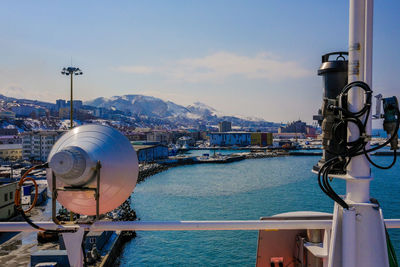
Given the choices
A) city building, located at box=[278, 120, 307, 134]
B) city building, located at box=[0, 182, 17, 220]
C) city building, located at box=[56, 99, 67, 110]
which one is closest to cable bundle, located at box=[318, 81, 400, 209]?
city building, located at box=[0, 182, 17, 220]

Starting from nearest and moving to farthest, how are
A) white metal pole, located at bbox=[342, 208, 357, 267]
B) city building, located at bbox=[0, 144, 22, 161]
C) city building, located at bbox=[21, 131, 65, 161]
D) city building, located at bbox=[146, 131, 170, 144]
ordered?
white metal pole, located at bbox=[342, 208, 357, 267], city building, located at bbox=[0, 144, 22, 161], city building, located at bbox=[21, 131, 65, 161], city building, located at bbox=[146, 131, 170, 144]

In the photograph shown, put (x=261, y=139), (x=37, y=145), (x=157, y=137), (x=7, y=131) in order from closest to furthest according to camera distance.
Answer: (x=37, y=145) → (x=7, y=131) → (x=157, y=137) → (x=261, y=139)

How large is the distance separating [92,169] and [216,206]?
51.7ft

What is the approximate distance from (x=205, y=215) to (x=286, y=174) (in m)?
15.9

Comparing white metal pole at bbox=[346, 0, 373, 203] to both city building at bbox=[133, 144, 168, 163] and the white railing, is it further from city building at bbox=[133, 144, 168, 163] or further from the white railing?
city building at bbox=[133, 144, 168, 163]

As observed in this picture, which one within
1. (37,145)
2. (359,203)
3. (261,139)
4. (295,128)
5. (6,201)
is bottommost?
(6,201)

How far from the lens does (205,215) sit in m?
14.6

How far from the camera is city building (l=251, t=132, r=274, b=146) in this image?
65931mm

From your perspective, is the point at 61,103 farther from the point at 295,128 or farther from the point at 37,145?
the point at 37,145

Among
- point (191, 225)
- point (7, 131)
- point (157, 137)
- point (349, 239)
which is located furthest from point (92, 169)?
point (157, 137)

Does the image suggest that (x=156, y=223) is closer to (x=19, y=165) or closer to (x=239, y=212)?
(x=239, y=212)

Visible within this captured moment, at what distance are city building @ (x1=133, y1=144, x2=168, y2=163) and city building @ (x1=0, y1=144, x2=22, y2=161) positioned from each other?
1114 cm

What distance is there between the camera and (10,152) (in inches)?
1270

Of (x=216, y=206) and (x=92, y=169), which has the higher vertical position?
(x=92, y=169)
